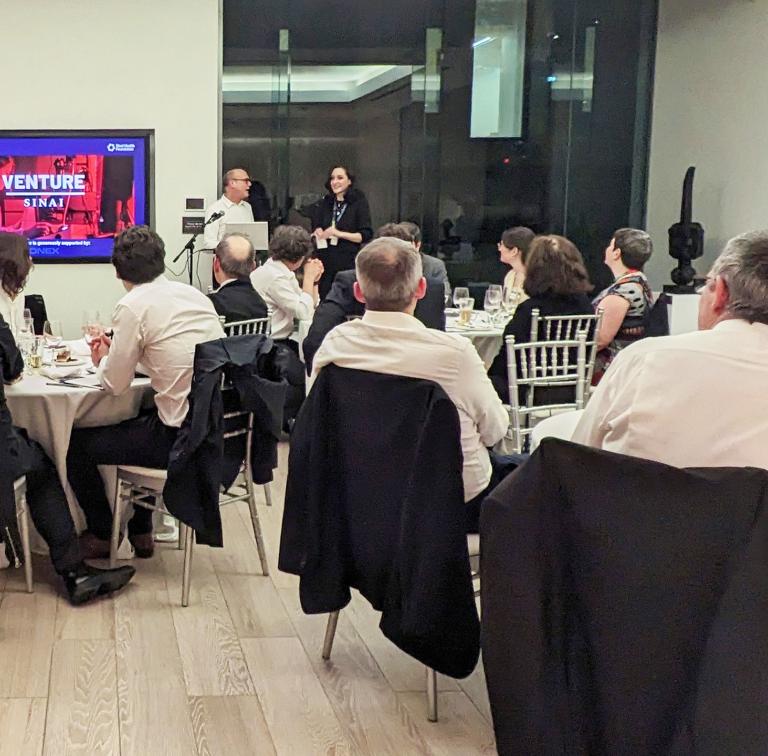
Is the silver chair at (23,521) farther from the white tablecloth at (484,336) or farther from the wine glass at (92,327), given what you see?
the white tablecloth at (484,336)

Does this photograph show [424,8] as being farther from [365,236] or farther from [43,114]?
[43,114]

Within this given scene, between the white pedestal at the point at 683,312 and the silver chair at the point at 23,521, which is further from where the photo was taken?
the white pedestal at the point at 683,312

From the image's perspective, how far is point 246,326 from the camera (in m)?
5.00

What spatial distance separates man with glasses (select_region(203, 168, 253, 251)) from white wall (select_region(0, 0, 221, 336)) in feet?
0.47

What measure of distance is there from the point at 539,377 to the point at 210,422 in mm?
1698

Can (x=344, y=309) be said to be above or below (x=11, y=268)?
below

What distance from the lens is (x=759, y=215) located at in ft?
27.0

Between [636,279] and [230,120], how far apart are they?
4834 mm

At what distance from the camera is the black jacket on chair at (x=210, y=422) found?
3.47 metres

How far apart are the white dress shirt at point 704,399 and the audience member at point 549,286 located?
265 centimetres

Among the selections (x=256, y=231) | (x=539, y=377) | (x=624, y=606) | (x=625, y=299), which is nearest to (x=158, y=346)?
(x=539, y=377)

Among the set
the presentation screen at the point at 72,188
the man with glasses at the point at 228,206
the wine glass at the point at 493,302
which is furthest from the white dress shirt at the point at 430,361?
the presentation screen at the point at 72,188

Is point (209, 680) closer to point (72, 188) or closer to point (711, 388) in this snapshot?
point (711, 388)

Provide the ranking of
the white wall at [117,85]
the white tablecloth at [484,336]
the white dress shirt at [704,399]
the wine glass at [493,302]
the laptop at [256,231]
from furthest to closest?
the white wall at [117,85] → the laptop at [256,231] → the wine glass at [493,302] → the white tablecloth at [484,336] → the white dress shirt at [704,399]
